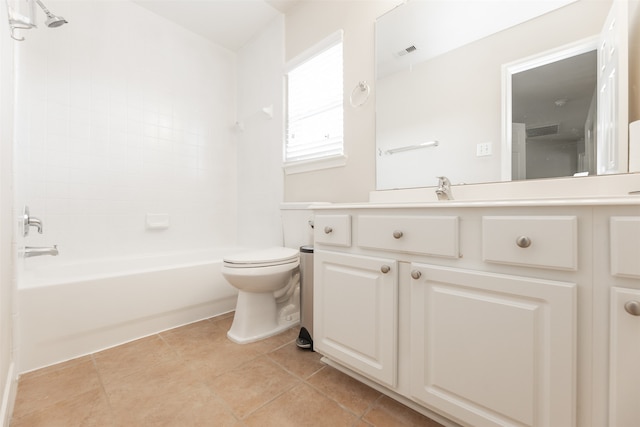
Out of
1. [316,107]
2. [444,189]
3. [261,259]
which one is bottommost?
[261,259]

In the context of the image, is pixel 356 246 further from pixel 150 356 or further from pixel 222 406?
pixel 150 356

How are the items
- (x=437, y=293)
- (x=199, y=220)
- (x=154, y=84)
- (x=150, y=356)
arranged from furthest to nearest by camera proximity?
(x=199, y=220) → (x=154, y=84) → (x=150, y=356) → (x=437, y=293)

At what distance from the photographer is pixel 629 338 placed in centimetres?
57

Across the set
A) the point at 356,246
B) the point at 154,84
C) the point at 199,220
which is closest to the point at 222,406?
the point at 356,246

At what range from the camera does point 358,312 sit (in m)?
1.05

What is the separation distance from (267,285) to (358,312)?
0.68m

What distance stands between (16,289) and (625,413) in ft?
7.10

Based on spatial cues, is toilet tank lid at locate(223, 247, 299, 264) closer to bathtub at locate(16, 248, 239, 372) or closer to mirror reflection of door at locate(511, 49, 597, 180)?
bathtub at locate(16, 248, 239, 372)

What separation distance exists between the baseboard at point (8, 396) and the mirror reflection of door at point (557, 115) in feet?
6.71

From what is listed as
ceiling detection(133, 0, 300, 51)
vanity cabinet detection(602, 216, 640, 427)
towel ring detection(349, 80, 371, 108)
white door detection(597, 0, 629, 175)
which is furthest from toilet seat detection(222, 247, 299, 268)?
ceiling detection(133, 0, 300, 51)

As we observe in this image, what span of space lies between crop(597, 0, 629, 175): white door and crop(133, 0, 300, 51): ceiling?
1946mm

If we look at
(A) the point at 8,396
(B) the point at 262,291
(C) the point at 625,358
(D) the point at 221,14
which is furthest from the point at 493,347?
(D) the point at 221,14

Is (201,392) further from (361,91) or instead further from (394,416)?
(361,91)

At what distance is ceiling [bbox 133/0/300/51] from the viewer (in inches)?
82.3
